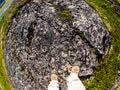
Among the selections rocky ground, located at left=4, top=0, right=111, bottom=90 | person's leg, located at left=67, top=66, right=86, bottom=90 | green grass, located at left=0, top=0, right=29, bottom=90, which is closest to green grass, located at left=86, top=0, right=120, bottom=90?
rocky ground, located at left=4, top=0, right=111, bottom=90

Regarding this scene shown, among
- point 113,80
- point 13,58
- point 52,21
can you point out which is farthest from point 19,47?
point 113,80

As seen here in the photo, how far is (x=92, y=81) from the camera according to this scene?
22953 mm

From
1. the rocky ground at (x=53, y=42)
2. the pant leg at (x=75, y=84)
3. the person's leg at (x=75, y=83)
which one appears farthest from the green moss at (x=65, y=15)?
the pant leg at (x=75, y=84)

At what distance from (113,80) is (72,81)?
4.64m

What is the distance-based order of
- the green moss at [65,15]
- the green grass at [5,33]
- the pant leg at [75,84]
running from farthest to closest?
the green grass at [5,33] → the green moss at [65,15] → the pant leg at [75,84]

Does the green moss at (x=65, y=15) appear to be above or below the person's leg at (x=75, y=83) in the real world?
below

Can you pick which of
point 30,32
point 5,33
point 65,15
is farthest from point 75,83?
point 5,33

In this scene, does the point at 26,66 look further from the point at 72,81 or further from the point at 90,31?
the point at 72,81

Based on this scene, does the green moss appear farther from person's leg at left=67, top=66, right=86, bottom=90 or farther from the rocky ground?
person's leg at left=67, top=66, right=86, bottom=90

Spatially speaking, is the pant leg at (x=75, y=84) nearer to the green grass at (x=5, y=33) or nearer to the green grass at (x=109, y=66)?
the green grass at (x=109, y=66)

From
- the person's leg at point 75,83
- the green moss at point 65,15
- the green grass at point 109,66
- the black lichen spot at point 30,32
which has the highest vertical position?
the person's leg at point 75,83

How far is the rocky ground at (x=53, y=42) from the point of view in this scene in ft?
75.6

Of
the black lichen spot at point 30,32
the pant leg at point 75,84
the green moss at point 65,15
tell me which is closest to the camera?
the pant leg at point 75,84

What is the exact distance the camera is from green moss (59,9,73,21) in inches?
928
